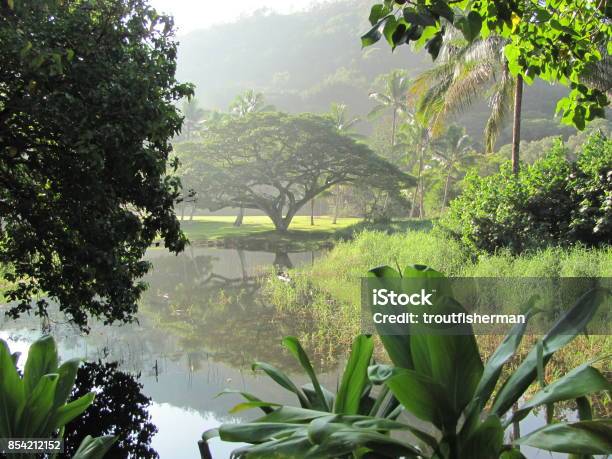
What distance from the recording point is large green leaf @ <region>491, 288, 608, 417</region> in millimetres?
1191

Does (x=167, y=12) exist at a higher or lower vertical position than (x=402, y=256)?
higher

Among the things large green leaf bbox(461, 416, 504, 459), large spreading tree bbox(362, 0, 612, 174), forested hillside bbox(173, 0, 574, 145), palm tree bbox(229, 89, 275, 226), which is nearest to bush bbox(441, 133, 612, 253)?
large spreading tree bbox(362, 0, 612, 174)

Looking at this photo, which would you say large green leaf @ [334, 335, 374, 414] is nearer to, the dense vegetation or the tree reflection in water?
the dense vegetation

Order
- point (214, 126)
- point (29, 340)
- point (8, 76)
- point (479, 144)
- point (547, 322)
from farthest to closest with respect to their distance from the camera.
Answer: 1. point (479, 144)
2. point (214, 126)
3. point (29, 340)
4. point (547, 322)
5. point (8, 76)

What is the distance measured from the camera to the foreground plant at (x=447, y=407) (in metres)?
1.03

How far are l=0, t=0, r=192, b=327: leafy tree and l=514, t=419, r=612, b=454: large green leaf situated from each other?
323cm

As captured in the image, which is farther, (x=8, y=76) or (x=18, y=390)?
(x=8, y=76)

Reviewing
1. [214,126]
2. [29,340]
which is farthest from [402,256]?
[214,126]

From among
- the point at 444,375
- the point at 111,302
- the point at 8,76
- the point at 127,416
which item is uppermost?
the point at 8,76

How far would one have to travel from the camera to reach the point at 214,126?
78.0 ft

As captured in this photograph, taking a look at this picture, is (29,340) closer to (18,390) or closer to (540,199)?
(18,390)

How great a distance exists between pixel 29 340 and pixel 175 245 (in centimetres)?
360

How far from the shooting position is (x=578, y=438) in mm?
1002

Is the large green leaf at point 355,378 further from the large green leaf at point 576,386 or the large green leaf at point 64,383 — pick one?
the large green leaf at point 64,383
